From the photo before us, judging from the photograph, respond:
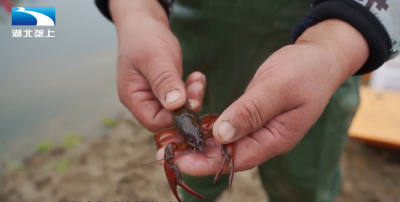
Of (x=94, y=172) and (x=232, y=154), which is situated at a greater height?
(x=232, y=154)

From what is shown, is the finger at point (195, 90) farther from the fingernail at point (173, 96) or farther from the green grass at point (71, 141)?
the green grass at point (71, 141)

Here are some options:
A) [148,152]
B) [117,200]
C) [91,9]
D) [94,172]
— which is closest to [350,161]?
[148,152]

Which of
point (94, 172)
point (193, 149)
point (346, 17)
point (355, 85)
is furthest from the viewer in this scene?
point (94, 172)

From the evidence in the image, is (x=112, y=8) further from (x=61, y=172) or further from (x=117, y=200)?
(x=61, y=172)

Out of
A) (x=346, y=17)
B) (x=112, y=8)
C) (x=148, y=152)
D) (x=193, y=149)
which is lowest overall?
(x=148, y=152)

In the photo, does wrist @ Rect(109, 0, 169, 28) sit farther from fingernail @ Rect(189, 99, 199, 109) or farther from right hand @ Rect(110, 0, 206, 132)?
fingernail @ Rect(189, 99, 199, 109)

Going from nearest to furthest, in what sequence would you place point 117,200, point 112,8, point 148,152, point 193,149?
point 193,149 < point 112,8 < point 117,200 < point 148,152

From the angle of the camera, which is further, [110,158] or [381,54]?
[110,158]
